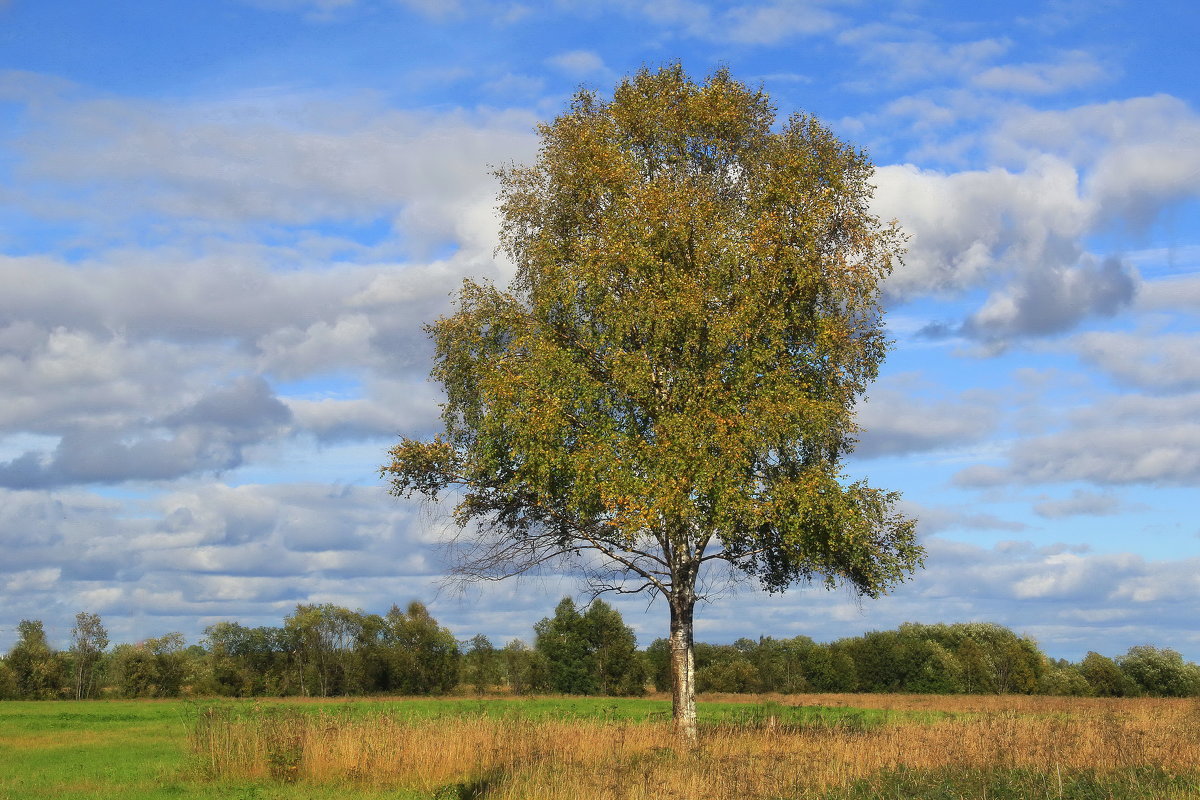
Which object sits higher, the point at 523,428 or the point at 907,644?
the point at 523,428

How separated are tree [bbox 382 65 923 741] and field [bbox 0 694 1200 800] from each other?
149 inches

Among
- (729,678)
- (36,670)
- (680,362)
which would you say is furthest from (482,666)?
(680,362)

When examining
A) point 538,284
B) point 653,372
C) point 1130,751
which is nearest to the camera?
point 1130,751

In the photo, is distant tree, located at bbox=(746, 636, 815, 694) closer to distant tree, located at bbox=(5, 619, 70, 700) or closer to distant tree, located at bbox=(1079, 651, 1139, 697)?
distant tree, located at bbox=(1079, 651, 1139, 697)

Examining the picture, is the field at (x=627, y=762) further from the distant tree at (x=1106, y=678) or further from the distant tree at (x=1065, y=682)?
the distant tree at (x=1106, y=678)

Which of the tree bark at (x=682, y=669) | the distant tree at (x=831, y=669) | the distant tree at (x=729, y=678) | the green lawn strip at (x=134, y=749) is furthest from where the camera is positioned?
the distant tree at (x=729, y=678)

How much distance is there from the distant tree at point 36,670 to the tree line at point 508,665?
0.32ft

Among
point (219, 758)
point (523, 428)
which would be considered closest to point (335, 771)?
point (219, 758)

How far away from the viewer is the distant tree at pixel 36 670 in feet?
258

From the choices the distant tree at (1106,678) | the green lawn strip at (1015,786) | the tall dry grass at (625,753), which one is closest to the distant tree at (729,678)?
the distant tree at (1106,678)

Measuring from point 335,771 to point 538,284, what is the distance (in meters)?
14.7

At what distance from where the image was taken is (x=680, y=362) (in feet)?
87.1

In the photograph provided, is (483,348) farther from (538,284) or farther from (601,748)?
(601,748)

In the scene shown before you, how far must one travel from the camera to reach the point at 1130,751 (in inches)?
841
